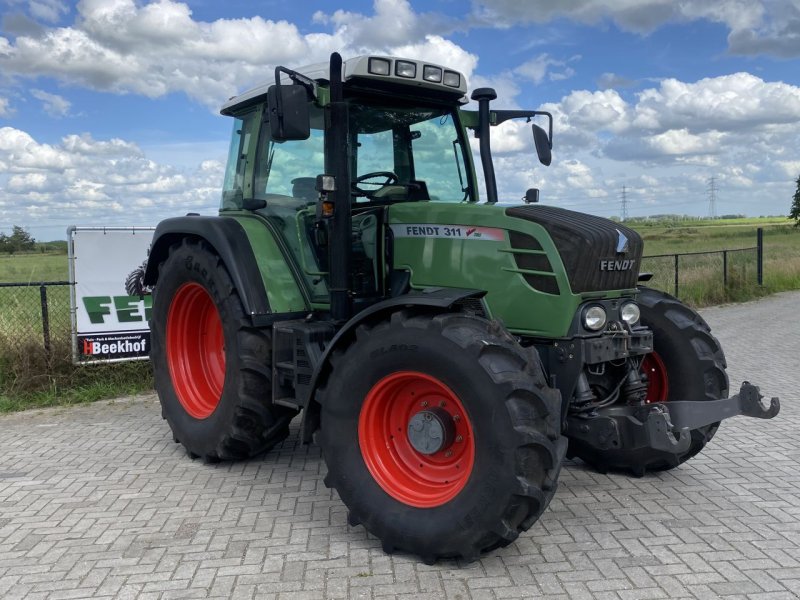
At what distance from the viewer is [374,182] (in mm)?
4871

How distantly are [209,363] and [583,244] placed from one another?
3313 millimetres

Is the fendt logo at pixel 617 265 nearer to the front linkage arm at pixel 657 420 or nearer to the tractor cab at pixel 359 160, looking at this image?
the front linkage arm at pixel 657 420

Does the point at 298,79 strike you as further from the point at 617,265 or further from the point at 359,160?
the point at 617,265

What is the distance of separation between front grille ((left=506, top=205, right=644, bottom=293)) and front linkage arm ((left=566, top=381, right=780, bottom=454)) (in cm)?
70

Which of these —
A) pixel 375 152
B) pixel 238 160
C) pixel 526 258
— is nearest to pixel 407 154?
pixel 375 152

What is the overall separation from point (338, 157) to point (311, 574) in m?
2.37

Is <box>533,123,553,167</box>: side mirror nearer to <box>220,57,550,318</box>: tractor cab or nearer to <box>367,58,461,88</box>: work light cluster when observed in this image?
<box>220,57,550,318</box>: tractor cab

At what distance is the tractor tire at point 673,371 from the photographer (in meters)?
4.65

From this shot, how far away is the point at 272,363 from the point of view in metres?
4.77

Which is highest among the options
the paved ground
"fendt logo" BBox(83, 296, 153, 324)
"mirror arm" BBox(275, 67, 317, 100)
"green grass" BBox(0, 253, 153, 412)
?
"mirror arm" BBox(275, 67, 317, 100)

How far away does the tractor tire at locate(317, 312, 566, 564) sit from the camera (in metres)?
3.30

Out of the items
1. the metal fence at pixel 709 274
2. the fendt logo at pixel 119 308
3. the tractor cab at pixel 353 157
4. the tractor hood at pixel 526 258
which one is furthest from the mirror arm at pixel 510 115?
the metal fence at pixel 709 274

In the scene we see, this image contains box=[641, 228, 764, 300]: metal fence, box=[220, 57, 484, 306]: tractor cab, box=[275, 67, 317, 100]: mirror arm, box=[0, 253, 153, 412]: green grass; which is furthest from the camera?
box=[641, 228, 764, 300]: metal fence

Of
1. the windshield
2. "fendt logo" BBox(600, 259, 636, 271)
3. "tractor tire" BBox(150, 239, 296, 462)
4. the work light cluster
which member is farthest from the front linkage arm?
the work light cluster
